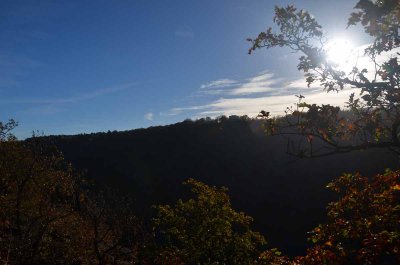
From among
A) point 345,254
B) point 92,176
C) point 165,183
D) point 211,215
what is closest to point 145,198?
point 165,183

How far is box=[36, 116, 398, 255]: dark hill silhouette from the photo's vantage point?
5203cm

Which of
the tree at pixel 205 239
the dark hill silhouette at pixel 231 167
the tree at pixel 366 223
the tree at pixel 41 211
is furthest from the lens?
the dark hill silhouette at pixel 231 167

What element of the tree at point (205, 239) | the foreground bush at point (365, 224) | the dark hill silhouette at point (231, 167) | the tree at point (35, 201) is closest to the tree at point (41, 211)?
the tree at point (35, 201)

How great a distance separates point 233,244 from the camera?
562 inches

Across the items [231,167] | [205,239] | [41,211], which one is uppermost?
[41,211]

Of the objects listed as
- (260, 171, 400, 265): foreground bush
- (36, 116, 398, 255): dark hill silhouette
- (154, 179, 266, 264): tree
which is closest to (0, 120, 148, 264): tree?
(154, 179, 266, 264): tree

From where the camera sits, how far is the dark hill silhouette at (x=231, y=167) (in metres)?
52.0

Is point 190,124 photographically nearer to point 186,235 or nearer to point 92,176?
point 92,176

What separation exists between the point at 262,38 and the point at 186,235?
8.34 metres

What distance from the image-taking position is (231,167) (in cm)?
6406

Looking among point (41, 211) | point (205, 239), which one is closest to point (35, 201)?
point (41, 211)

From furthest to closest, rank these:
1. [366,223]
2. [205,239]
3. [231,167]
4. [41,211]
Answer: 1. [231,167]
2. [41,211]
3. [205,239]
4. [366,223]

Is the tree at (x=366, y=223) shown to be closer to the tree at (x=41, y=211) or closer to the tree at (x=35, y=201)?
the tree at (x=41, y=211)

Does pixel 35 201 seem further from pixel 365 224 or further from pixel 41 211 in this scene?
pixel 365 224
